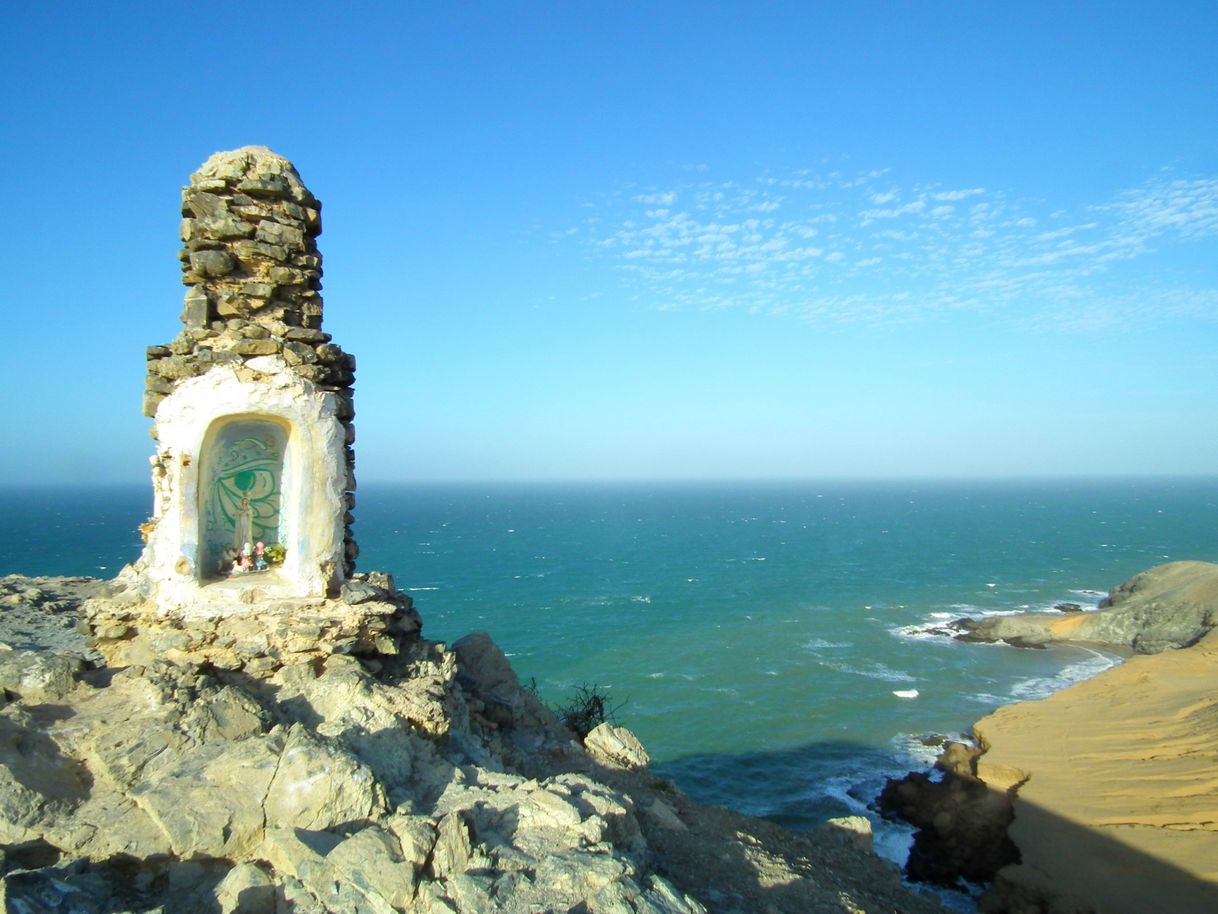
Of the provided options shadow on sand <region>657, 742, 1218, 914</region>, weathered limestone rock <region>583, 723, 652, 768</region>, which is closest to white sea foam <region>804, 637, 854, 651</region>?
shadow on sand <region>657, 742, 1218, 914</region>

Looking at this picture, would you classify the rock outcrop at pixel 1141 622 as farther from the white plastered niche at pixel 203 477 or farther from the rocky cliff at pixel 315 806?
the white plastered niche at pixel 203 477

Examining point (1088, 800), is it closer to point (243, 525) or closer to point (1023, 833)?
point (1023, 833)

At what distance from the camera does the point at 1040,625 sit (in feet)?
124

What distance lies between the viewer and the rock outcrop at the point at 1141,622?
3478cm

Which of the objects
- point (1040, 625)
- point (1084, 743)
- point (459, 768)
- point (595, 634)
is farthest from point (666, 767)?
point (1040, 625)

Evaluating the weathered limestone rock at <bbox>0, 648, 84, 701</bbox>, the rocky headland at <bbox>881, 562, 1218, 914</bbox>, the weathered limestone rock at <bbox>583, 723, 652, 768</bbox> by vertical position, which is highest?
the weathered limestone rock at <bbox>0, 648, 84, 701</bbox>

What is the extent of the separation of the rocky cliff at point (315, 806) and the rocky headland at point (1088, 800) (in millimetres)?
8324

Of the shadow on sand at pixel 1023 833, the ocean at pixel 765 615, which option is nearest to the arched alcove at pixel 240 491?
the shadow on sand at pixel 1023 833

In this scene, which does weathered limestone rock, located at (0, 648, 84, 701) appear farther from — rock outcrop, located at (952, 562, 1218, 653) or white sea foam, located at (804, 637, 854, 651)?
rock outcrop, located at (952, 562, 1218, 653)

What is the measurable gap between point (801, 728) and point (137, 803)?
2384 cm

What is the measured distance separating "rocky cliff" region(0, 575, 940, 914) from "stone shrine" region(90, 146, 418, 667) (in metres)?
0.29

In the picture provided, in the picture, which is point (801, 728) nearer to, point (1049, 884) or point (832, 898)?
point (1049, 884)

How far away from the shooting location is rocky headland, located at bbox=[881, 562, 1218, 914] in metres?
15.4

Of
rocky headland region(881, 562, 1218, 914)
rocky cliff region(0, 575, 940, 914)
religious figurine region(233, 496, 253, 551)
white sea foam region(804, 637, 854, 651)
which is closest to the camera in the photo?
rocky cliff region(0, 575, 940, 914)
